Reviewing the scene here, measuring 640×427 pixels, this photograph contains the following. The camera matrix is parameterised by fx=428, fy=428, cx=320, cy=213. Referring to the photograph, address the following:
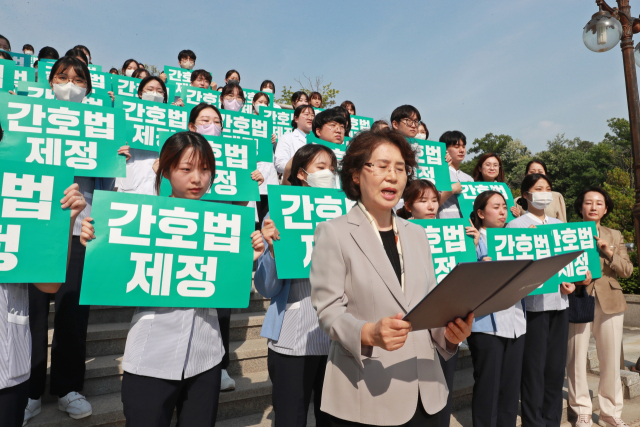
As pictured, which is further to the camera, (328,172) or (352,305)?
(328,172)

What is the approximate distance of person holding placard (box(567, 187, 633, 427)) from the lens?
4.45m

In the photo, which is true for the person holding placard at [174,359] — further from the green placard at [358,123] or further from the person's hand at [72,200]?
the green placard at [358,123]

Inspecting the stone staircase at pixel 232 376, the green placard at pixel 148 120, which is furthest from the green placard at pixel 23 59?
the stone staircase at pixel 232 376

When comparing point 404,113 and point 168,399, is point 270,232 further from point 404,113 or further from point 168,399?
point 404,113

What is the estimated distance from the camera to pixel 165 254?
7.45 feet

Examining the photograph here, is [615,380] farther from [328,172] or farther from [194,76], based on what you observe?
[194,76]

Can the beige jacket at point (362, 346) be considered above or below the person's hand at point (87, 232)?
below

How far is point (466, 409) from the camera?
15.0 feet

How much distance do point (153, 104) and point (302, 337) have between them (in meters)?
4.26

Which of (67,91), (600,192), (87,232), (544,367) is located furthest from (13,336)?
(600,192)

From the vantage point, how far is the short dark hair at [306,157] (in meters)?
3.14

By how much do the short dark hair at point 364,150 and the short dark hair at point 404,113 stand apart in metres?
3.40

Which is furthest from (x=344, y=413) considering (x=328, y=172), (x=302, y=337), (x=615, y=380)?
(x=615, y=380)

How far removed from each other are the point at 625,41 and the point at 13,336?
6.97 meters
